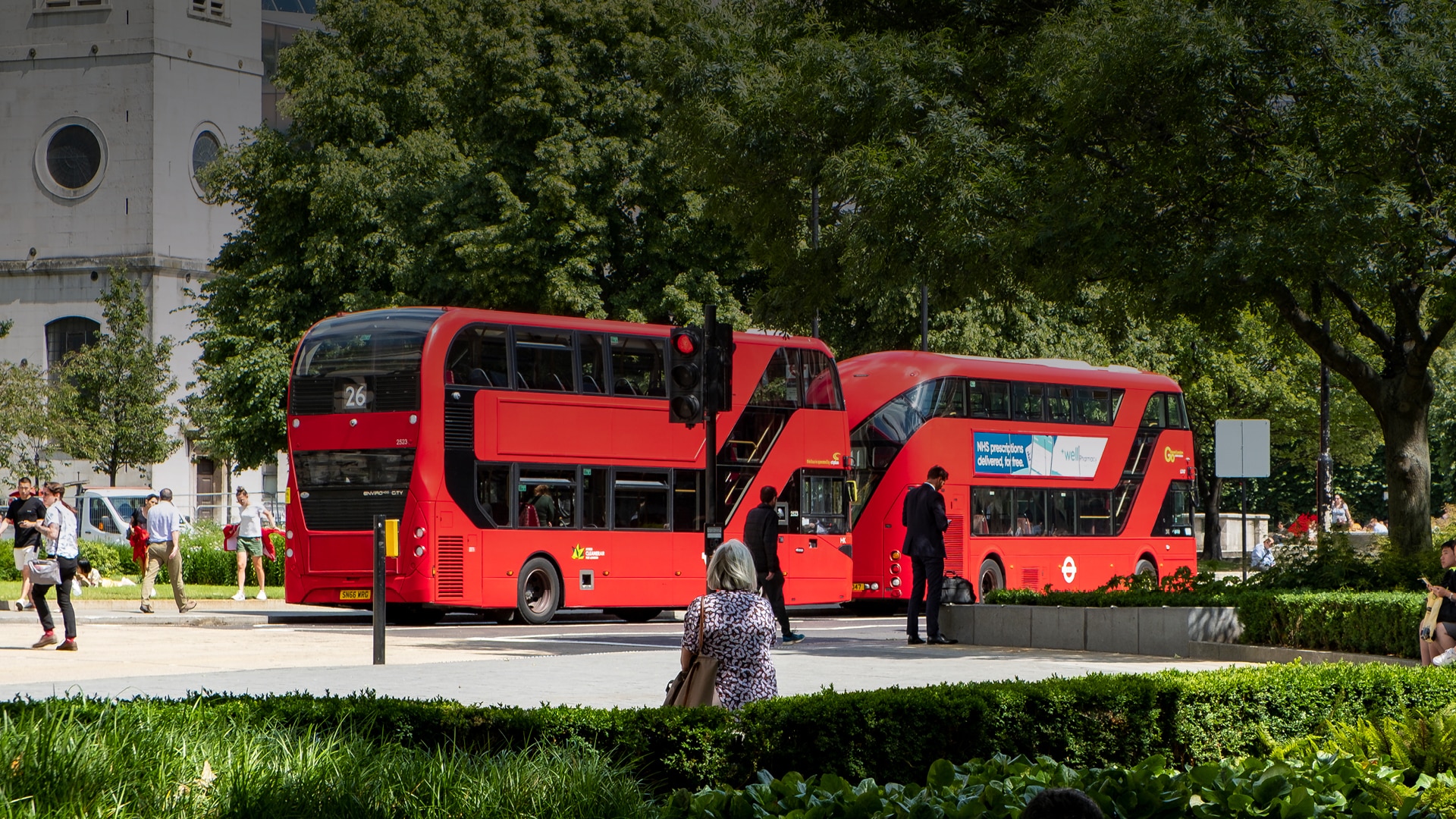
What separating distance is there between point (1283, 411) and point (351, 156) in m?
27.4

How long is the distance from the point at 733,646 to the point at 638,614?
18.8 meters

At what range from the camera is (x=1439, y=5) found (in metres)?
16.0

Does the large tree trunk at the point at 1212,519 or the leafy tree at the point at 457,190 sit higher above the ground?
the leafy tree at the point at 457,190

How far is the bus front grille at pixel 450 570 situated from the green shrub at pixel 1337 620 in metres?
10.5

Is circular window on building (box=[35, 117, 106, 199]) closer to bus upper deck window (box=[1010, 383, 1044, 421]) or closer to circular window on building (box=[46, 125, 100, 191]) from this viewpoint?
circular window on building (box=[46, 125, 100, 191])

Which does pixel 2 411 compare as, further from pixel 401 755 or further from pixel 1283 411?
pixel 401 755

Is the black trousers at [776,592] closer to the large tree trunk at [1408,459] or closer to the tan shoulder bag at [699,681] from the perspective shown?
the large tree trunk at [1408,459]

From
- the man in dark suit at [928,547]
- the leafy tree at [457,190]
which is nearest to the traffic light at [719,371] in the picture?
the man in dark suit at [928,547]

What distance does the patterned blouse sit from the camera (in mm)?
8031

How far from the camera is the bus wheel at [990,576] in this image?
91.8 feet

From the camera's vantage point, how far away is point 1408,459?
1750cm

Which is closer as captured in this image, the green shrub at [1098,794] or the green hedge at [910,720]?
the green shrub at [1098,794]

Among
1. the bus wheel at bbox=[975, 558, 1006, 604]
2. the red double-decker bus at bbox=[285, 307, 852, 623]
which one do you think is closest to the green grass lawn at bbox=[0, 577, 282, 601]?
the red double-decker bus at bbox=[285, 307, 852, 623]

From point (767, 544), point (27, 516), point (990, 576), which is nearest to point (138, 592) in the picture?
point (27, 516)
